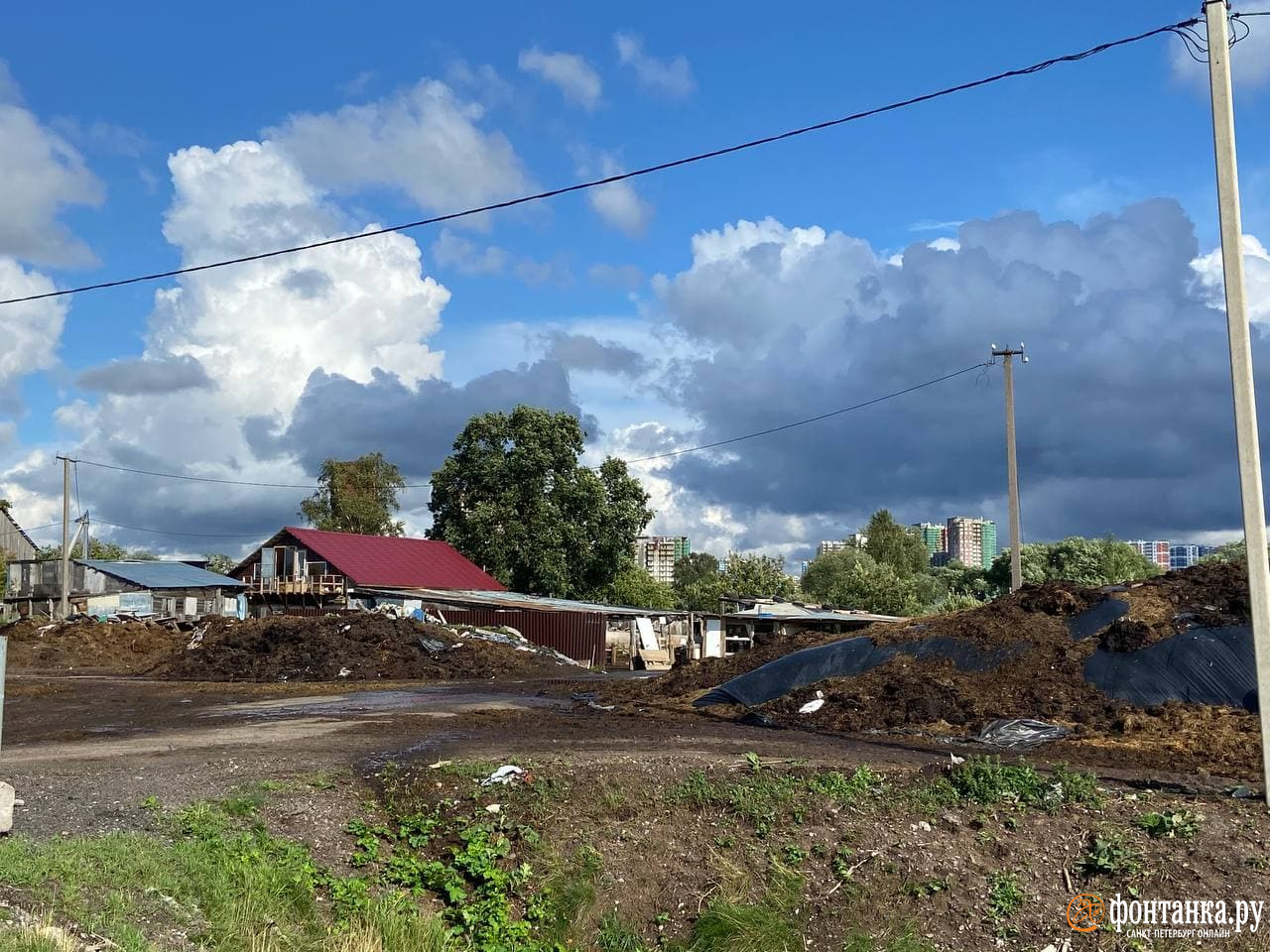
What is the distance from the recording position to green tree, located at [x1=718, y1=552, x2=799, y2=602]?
252 feet

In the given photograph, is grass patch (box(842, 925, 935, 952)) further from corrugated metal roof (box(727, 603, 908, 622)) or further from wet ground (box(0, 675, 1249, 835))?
corrugated metal roof (box(727, 603, 908, 622))

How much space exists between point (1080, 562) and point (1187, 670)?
53.2 m

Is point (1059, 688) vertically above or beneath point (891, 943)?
above

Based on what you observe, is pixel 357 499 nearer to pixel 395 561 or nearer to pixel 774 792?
pixel 395 561

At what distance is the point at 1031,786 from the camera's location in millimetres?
9695

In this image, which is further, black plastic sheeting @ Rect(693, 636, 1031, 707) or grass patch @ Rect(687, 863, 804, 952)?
black plastic sheeting @ Rect(693, 636, 1031, 707)

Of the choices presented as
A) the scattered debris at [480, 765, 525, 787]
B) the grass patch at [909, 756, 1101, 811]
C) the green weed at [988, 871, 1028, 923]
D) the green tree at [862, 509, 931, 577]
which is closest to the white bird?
the grass patch at [909, 756, 1101, 811]

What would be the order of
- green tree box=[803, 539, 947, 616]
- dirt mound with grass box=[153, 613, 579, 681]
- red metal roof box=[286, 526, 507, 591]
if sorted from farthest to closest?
green tree box=[803, 539, 947, 616]
red metal roof box=[286, 526, 507, 591]
dirt mound with grass box=[153, 613, 579, 681]

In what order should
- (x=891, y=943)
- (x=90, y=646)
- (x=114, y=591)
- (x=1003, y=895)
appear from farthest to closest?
1. (x=114, y=591)
2. (x=90, y=646)
3. (x=1003, y=895)
4. (x=891, y=943)

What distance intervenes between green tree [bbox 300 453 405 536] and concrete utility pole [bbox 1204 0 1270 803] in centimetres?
6770

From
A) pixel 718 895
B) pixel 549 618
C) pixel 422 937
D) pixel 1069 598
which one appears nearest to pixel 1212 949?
pixel 718 895

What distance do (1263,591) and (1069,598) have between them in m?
10.1

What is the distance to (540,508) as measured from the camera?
59.7 meters

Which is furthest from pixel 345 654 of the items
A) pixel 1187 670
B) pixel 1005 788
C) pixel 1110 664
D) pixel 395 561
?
pixel 1005 788
